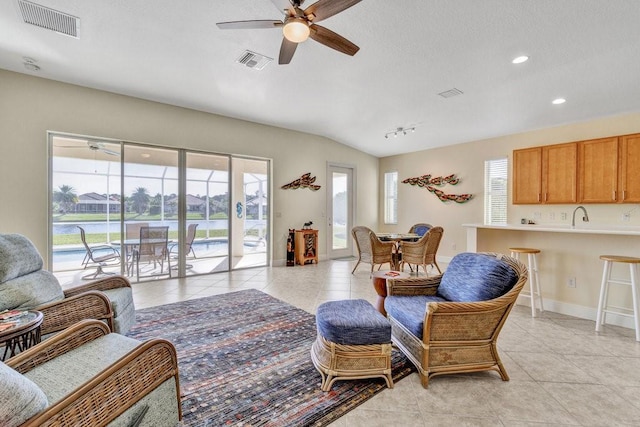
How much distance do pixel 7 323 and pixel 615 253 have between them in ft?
17.0

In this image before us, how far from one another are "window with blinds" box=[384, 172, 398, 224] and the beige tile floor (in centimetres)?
487

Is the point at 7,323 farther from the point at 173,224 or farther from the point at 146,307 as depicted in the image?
the point at 173,224

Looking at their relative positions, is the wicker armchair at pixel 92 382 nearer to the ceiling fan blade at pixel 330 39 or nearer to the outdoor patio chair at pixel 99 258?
the ceiling fan blade at pixel 330 39

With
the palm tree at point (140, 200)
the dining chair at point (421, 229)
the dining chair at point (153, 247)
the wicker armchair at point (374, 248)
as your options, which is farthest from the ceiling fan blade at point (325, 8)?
the dining chair at point (421, 229)

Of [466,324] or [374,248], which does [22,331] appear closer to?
[466,324]

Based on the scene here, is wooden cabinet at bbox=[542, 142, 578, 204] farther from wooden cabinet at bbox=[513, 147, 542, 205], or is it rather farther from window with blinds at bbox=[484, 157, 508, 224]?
window with blinds at bbox=[484, 157, 508, 224]

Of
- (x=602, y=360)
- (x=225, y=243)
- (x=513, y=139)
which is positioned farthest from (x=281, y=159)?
(x=602, y=360)

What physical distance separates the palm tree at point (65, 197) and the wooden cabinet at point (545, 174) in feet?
25.5

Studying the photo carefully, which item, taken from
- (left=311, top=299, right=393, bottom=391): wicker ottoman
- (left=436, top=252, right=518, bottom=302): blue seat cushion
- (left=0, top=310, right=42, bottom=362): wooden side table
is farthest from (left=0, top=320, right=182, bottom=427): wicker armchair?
(left=436, top=252, right=518, bottom=302): blue seat cushion

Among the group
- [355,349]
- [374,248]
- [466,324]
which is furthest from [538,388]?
[374,248]

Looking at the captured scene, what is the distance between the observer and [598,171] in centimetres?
466

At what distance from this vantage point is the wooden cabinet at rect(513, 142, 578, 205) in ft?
16.2

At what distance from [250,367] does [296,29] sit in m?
2.70

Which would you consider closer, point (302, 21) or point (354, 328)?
point (354, 328)
